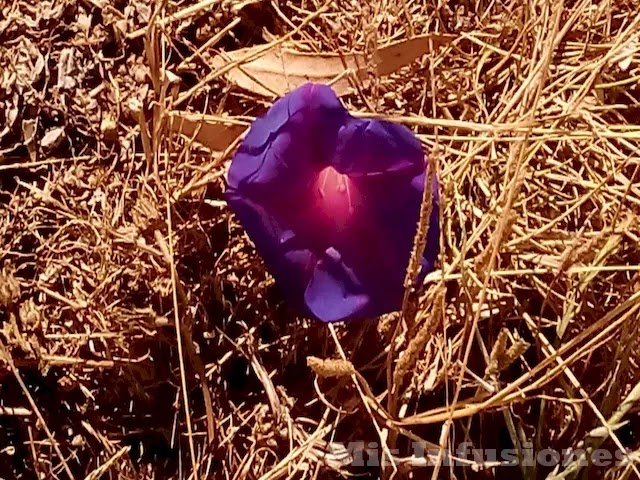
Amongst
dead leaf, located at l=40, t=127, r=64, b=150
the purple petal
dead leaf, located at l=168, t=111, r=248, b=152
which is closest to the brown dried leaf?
the purple petal

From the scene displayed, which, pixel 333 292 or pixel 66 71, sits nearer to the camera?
pixel 333 292

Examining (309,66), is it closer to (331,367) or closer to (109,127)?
(109,127)

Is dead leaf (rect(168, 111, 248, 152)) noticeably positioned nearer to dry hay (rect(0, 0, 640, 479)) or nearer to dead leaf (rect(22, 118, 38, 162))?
dry hay (rect(0, 0, 640, 479))

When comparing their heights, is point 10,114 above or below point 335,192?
above

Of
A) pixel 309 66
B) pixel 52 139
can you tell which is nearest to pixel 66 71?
pixel 52 139

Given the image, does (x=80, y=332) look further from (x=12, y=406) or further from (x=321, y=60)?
(x=321, y=60)

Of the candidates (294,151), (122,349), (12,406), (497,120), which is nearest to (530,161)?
(497,120)
